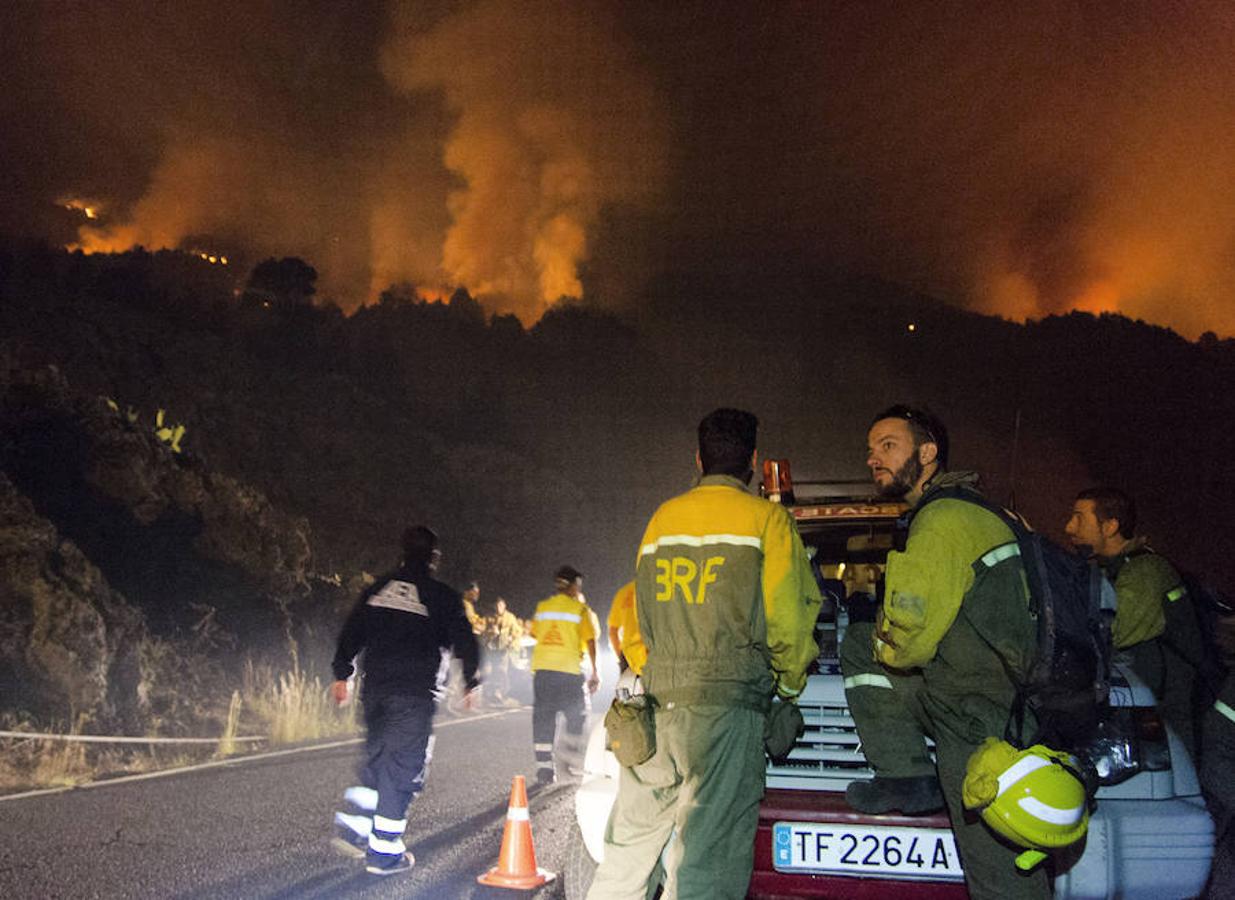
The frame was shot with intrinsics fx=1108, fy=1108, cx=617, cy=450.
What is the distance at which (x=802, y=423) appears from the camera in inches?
2159

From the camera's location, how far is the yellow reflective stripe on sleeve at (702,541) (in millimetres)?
3488

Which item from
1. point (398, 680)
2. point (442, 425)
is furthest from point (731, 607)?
point (442, 425)

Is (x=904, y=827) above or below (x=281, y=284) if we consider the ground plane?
below

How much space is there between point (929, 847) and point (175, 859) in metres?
4.03

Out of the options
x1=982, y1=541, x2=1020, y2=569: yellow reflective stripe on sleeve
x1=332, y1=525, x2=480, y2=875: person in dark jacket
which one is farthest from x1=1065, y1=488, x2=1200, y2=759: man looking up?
x1=332, y1=525, x2=480, y2=875: person in dark jacket

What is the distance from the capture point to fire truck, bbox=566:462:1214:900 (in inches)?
130

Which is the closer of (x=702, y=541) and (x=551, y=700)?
(x=702, y=541)

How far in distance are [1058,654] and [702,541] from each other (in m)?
1.10

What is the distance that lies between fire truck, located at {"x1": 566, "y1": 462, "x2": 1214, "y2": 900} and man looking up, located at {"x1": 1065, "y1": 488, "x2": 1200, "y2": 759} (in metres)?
1.27

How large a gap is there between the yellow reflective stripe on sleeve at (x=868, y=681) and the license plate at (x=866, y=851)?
44 centimetres

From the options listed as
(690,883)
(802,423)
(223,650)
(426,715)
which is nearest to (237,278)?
(802,423)

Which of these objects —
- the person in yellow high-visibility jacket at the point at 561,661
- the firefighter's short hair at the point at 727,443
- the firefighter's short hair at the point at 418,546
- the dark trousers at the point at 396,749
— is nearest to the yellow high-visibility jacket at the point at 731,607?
the firefighter's short hair at the point at 727,443

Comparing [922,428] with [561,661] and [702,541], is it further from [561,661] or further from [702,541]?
[561,661]

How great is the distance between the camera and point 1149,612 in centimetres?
491
